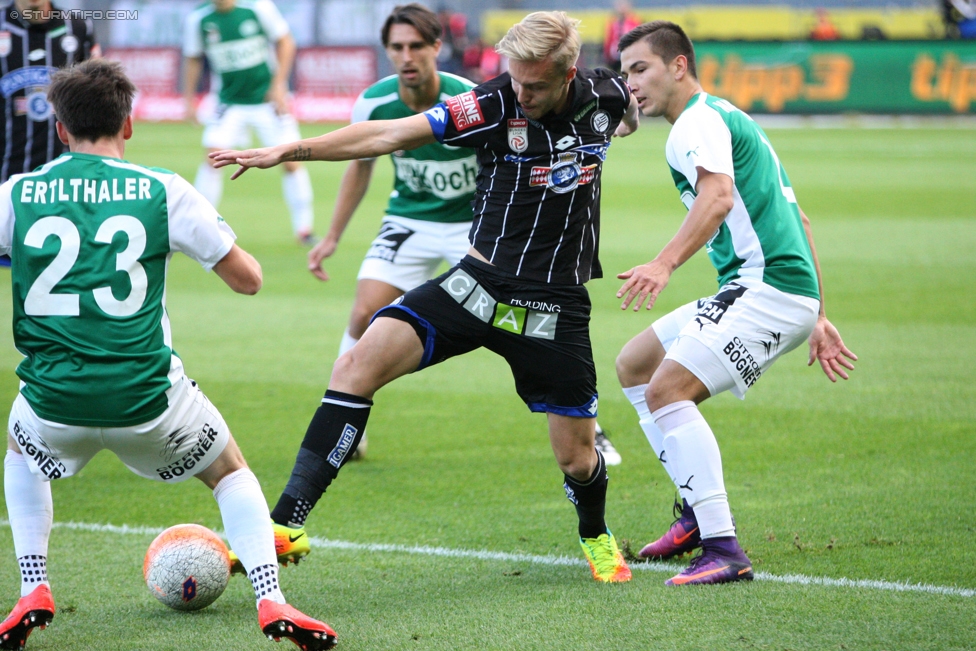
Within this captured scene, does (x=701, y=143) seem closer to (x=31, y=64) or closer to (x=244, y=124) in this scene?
(x=31, y=64)

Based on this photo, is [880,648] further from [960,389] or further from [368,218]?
[368,218]

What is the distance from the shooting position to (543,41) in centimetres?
426

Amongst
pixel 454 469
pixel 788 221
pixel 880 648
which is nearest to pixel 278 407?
pixel 454 469

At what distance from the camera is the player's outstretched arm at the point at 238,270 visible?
374cm

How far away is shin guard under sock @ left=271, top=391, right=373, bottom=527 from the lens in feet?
14.1

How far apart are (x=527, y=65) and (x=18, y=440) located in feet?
7.11

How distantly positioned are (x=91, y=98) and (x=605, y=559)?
98.5 inches

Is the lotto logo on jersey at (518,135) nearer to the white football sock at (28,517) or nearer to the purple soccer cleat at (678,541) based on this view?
the purple soccer cleat at (678,541)

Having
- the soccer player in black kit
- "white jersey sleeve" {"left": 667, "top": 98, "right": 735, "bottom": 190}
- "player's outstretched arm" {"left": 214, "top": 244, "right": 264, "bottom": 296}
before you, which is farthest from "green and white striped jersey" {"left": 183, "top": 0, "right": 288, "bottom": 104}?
"player's outstretched arm" {"left": 214, "top": 244, "right": 264, "bottom": 296}

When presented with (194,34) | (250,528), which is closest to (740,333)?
(250,528)

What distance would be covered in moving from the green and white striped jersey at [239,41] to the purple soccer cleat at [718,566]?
10.9 meters

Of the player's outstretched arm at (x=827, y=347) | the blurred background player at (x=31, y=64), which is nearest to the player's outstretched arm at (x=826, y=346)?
the player's outstretched arm at (x=827, y=347)

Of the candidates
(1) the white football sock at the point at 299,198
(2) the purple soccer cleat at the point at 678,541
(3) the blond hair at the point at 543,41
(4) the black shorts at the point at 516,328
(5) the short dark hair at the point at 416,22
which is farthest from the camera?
(1) the white football sock at the point at 299,198

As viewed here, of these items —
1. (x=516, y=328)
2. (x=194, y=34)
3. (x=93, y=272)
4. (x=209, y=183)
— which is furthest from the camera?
(x=194, y=34)
